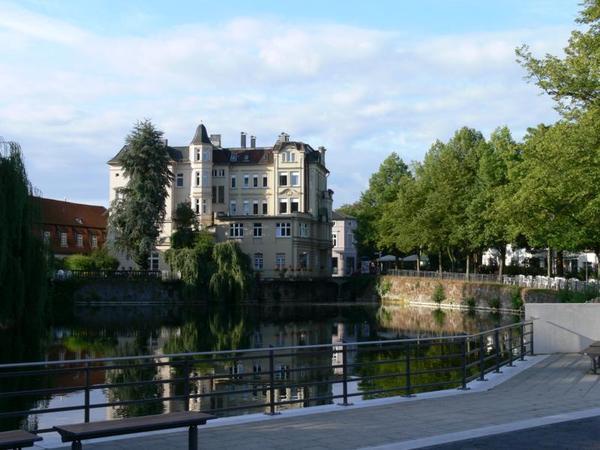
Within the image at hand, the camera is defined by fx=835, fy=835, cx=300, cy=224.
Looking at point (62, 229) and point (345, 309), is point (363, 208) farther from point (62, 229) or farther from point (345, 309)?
point (62, 229)

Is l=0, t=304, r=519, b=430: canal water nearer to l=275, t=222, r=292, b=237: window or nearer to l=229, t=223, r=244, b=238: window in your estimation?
l=275, t=222, r=292, b=237: window

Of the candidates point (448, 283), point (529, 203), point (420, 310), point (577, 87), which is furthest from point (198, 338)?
point (448, 283)

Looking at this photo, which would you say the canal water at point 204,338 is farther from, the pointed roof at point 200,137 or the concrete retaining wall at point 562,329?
the pointed roof at point 200,137

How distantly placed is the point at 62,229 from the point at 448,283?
4123cm

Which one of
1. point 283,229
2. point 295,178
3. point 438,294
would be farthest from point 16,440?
point 295,178

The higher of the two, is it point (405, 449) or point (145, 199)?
point (145, 199)

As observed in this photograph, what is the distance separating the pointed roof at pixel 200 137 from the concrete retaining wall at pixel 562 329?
63.6m

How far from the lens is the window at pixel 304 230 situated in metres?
80.8

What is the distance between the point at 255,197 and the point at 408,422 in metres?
72.0

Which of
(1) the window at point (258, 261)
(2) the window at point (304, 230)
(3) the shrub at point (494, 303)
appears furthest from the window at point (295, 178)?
(3) the shrub at point (494, 303)

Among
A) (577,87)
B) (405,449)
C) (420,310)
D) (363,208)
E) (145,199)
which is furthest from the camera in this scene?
(363,208)

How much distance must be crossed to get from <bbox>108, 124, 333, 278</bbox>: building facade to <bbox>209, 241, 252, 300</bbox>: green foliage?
1088cm

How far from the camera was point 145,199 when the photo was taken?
69.2 metres

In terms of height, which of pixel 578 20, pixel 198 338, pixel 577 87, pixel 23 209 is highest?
pixel 578 20
